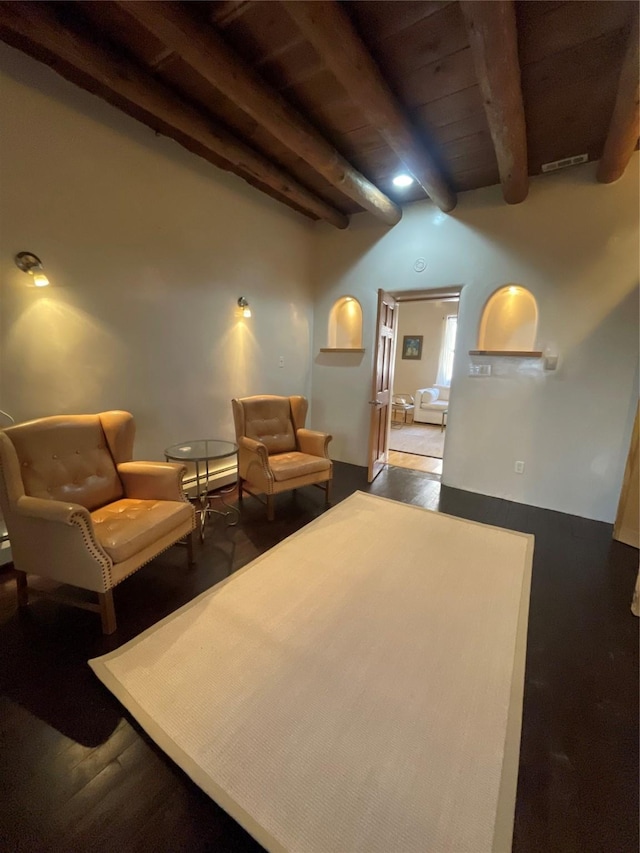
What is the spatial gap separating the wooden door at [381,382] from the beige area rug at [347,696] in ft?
5.45

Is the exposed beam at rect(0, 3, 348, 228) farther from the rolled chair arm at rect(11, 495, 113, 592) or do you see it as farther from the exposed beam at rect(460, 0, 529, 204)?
the rolled chair arm at rect(11, 495, 113, 592)

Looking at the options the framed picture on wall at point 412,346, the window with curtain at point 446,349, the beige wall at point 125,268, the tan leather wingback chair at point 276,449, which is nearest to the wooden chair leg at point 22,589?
the beige wall at point 125,268

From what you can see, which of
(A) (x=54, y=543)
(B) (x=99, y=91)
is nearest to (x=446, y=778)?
(A) (x=54, y=543)

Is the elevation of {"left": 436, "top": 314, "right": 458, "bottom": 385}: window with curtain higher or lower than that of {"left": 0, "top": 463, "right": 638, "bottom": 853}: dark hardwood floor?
higher

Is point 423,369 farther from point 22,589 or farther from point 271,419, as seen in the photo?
point 22,589

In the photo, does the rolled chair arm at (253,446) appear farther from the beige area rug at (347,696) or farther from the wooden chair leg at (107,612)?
the wooden chair leg at (107,612)

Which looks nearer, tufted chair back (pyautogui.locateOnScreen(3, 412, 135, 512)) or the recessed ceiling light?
tufted chair back (pyautogui.locateOnScreen(3, 412, 135, 512))

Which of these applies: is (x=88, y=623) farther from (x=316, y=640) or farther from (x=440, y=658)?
(x=440, y=658)

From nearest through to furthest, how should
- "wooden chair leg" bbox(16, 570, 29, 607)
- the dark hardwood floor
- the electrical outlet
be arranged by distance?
the dark hardwood floor
"wooden chair leg" bbox(16, 570, 29, 607)
the electrical outlet

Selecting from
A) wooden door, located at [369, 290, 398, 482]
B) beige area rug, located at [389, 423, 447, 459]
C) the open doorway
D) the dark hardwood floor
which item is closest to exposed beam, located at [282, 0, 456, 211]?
wooden door, located at [369, 290, 398, 482]

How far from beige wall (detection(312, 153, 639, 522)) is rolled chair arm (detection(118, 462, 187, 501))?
275 cm

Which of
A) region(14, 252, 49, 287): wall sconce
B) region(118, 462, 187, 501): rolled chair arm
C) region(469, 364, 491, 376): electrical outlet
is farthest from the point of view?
region(469, 364, 491, 376): electrical outlet

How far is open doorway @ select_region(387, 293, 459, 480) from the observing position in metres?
6.84

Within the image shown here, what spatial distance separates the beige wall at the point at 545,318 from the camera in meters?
2.84
